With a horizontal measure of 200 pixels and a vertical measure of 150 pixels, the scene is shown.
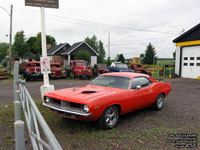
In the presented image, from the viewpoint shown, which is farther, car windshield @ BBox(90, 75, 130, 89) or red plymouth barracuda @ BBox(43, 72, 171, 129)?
car windshield @ BBox(90, 75, 130, 89)

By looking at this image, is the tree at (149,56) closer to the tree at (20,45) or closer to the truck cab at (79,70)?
the tree at (20,45)

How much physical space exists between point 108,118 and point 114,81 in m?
1.43

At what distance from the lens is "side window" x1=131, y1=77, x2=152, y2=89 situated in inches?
210

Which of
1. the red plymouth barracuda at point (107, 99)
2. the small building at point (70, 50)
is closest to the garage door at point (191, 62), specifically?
the red plymouth barracuda at point (107, 99)

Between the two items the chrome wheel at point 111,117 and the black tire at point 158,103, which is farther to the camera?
the black tire at point 158,103

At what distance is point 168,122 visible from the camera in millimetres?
5043

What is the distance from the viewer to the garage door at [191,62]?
1803 cm

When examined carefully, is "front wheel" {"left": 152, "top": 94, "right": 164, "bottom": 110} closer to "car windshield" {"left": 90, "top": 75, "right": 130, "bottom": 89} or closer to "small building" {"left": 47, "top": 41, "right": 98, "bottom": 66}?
"car windshield" {"left": 90, "top": 75, "right": 130, "bottom": 89}

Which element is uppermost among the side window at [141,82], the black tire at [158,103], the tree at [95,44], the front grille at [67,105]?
the tree at [95,44]

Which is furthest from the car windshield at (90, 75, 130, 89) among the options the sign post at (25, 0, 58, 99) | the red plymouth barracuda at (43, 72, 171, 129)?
the sign post at (25, 0, 58, 99)

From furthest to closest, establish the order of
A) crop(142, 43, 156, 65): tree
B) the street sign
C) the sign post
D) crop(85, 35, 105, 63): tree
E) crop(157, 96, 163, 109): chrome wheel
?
crop(85, 35, 105, 63): tree, crop(142, 43, 156, 65): tree, the sign post, the street sign, crop(157, 96, 163, 109): chrome wheel

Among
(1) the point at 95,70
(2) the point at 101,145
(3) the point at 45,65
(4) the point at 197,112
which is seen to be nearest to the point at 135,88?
(2) the point at 101,145

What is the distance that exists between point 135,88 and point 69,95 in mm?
2030

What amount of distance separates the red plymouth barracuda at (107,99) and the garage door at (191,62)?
14421 millimetres
